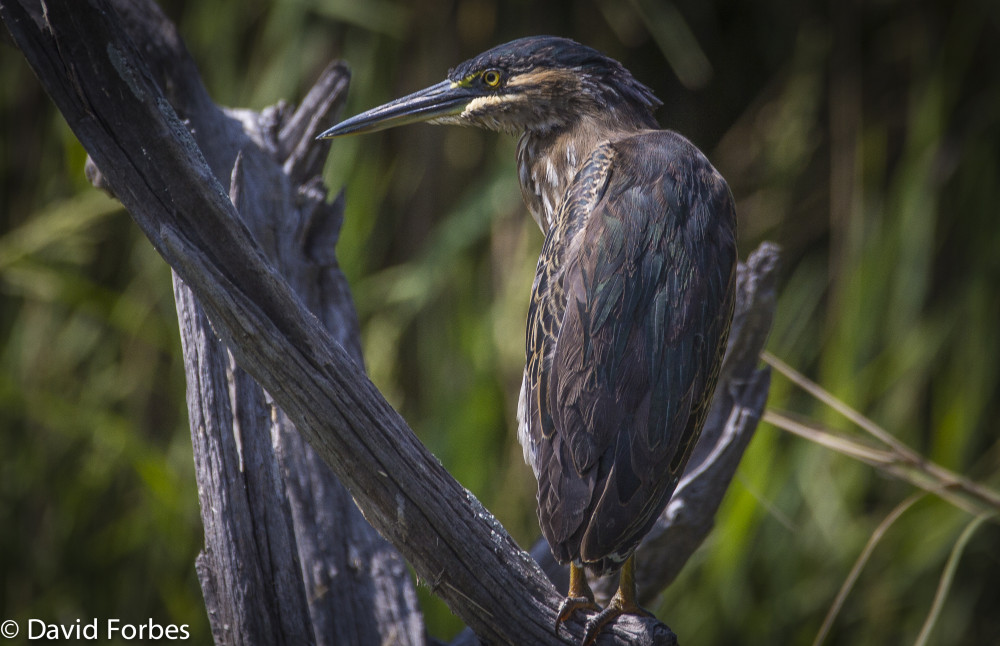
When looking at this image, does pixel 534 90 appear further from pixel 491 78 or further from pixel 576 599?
pixel 576 599

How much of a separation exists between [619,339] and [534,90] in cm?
60

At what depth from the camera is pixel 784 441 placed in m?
2.73

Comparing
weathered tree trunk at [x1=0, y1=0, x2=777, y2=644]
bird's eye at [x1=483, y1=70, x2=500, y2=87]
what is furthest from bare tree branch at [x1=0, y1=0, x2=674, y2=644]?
bird's eye at [x1=483, y1=70, x2=500, y2=87]

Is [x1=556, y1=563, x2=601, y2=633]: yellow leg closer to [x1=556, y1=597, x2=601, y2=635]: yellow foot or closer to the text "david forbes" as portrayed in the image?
[x1=556, y1=597, x2=601, y2=635]: yellow foot

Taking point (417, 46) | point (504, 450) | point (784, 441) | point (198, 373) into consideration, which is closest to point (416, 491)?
point (198, 373)

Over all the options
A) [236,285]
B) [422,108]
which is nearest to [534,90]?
[422,108]

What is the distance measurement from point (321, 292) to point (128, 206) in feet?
1.96

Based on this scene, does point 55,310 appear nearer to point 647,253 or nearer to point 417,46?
point 417,46

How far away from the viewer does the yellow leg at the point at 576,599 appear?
1.24m

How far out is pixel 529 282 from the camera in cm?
271

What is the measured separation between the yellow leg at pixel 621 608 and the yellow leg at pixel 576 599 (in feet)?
0.08

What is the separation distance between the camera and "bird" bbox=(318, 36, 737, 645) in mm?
1247

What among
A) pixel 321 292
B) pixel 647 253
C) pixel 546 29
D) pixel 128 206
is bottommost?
pixel 647 253

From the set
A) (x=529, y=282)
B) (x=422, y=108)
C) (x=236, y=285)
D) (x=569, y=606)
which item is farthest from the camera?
(x=529, y=282)
